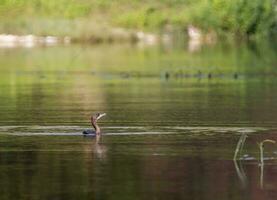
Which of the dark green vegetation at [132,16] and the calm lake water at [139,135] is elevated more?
the dark green vegetation at [132,16]

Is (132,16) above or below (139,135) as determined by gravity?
above

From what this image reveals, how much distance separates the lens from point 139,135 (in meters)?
30.1

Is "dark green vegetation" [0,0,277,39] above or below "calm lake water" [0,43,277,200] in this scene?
above

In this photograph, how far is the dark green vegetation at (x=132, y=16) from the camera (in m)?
132

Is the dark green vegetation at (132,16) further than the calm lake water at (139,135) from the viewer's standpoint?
Yes

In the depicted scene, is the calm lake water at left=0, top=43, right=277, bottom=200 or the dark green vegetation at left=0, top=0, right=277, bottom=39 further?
the dark green vegetation at left=0, top=0, right=277, bottom=39

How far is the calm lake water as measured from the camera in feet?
71.5

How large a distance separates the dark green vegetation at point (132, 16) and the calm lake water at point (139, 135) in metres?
68.7

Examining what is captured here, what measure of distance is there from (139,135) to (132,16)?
116685 mm

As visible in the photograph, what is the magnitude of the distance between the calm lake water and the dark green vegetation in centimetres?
6874

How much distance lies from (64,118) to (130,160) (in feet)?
32.6

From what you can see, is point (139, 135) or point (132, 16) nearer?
point (139, 135)

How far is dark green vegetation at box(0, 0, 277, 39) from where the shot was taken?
131625 millimetres

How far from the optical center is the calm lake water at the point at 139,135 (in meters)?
21.8
